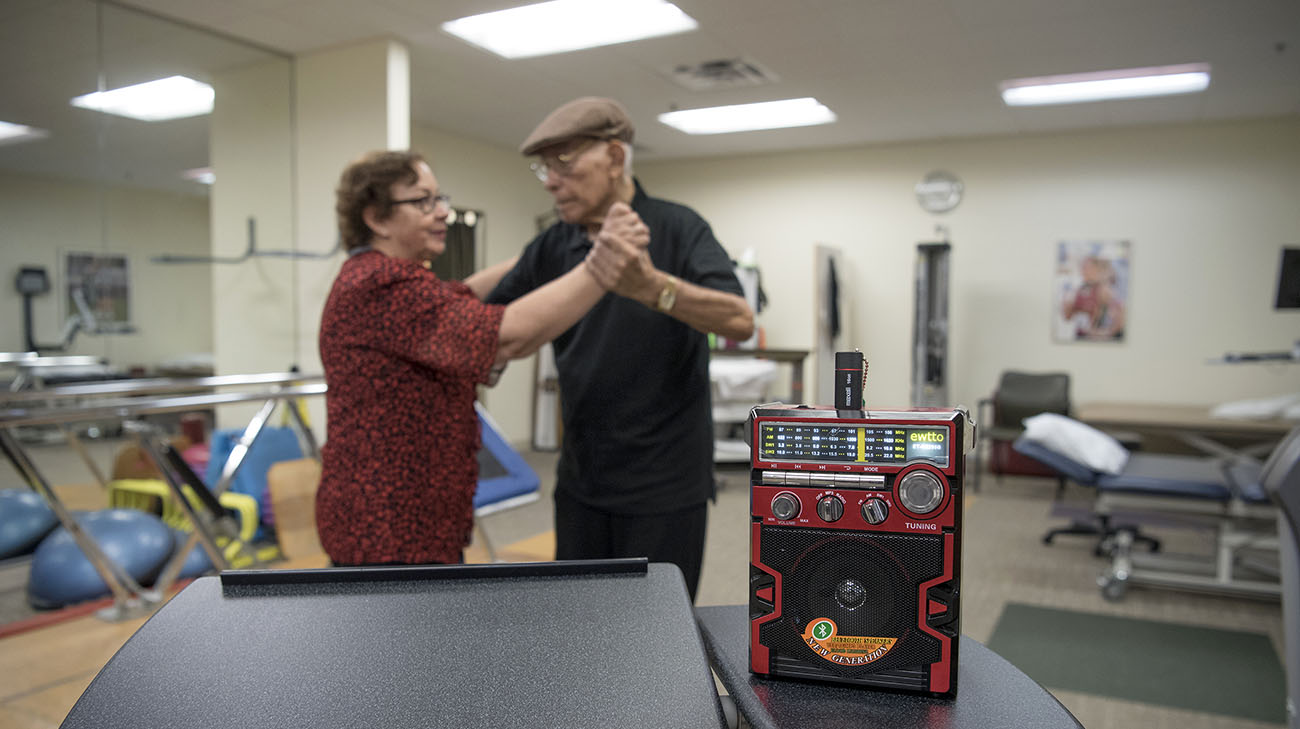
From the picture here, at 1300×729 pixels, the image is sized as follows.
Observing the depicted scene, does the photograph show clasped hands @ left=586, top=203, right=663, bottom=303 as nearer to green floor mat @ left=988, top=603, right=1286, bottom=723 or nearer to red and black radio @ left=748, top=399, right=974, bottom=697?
red and black radio @ left=748, top=399, right=974, bottom=697

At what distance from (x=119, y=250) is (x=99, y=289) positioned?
22 centimetres

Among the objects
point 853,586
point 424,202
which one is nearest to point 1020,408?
point 424,202

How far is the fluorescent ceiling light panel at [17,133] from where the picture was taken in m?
Answer: 3.76

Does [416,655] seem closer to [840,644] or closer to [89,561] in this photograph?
[840,644]

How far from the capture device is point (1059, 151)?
7121 mm

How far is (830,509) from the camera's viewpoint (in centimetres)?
74

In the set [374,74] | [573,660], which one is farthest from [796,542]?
[374,74]

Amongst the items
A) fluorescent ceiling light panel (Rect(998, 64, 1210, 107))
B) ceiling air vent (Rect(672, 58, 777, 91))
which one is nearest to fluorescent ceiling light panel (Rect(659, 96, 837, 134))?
ceiling air vent (Rect(672, 58, 777, 91))

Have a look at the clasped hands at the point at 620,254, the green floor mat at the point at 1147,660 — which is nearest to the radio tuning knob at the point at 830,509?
the clasped hands at the point at 620,254

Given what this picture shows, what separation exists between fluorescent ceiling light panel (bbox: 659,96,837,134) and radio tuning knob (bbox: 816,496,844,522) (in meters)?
5.74

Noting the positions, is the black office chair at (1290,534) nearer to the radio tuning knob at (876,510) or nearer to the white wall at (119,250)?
the radio tuning knob at (876,510)

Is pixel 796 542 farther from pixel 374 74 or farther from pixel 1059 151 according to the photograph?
pixel 1059 151

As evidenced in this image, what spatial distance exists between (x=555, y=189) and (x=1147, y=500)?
3.34 metres

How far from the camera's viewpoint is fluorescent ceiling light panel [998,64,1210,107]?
538cm
